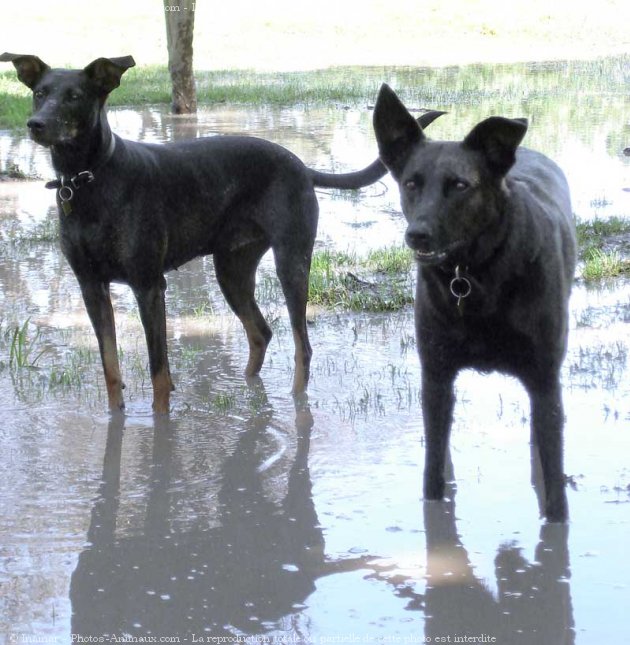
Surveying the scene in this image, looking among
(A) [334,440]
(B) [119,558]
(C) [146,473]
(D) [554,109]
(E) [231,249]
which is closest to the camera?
(B) [119,558]

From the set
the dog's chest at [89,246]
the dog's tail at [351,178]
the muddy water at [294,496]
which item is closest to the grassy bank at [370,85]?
the muddy water at [294,496]

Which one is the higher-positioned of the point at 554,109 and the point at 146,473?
the point at 554,109

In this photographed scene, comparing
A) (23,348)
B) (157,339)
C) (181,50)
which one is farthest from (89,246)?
(181,50)

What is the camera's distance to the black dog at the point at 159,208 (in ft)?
17.9

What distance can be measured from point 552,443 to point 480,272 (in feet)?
2.45

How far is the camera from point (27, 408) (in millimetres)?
5801

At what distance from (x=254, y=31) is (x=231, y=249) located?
31.7 meters

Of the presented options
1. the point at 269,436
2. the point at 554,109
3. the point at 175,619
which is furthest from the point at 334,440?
the point at 554,109

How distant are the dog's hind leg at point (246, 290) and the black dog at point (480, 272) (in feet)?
6.79

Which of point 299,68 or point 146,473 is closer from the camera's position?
point 146,473

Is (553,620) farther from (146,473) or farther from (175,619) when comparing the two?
(146,473)

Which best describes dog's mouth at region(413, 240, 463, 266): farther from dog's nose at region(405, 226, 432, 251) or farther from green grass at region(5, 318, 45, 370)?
green grass at region(5, 318, 45, 370)

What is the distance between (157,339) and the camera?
5.84 meters

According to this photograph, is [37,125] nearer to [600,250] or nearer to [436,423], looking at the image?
[436,423]
